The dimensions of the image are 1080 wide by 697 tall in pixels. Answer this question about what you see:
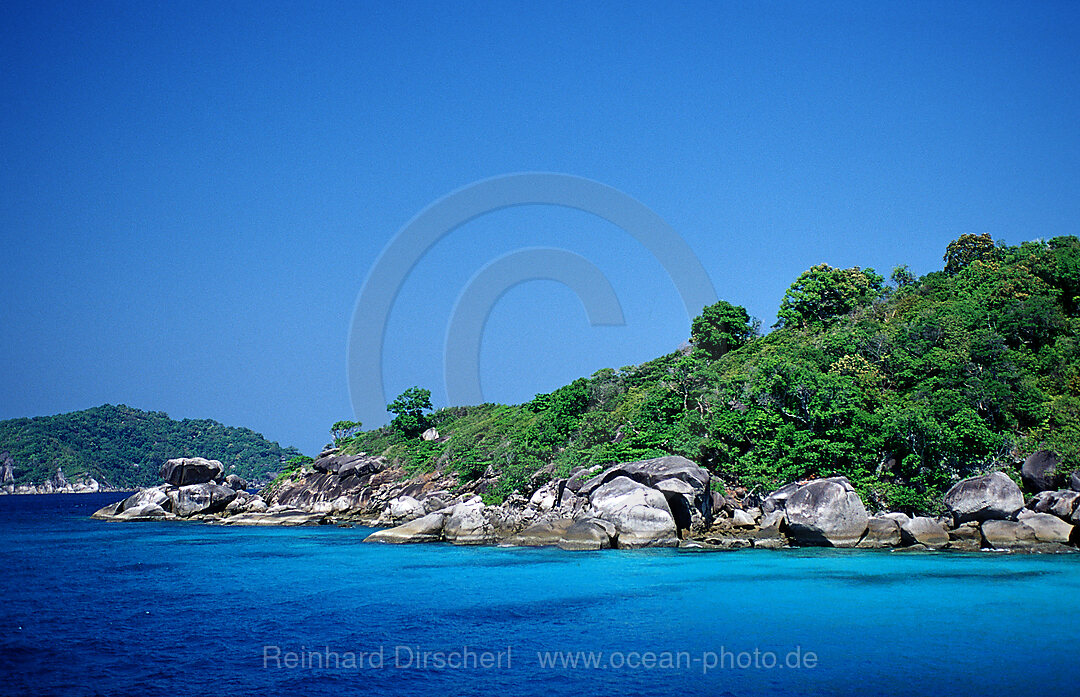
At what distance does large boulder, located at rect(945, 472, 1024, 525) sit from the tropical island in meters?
0.05

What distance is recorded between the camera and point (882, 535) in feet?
91.6

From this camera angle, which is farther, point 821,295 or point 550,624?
point 821,295


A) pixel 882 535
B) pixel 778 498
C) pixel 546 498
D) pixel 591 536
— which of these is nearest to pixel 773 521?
pixel 778 498

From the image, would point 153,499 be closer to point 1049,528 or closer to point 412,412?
point 412,412

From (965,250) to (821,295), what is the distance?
990 cm

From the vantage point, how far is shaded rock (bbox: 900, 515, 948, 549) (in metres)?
27.3

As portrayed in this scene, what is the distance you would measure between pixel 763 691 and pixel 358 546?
24399mm

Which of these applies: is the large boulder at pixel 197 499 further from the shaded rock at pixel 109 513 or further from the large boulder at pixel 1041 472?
the large boulder at pixel 1041 472

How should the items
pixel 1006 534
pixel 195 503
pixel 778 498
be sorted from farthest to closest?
1. pixel 195 503
2. pixel 778 498
3. pixel 1006 534

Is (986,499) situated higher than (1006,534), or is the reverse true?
(986,499)

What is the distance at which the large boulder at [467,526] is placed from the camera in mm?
33906

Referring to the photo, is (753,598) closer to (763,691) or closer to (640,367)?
(763,691)

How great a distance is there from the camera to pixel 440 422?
62.3 meters

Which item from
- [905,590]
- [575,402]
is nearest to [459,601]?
[905,590]
